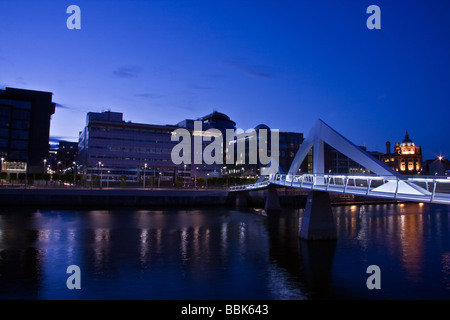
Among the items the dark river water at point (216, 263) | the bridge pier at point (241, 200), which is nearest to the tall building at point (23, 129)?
the bridge pier at point (241, 200)

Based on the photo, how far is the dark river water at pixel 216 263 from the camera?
60.1 feet

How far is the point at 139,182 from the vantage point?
358ft

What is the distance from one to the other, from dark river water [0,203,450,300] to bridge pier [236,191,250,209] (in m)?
32.4

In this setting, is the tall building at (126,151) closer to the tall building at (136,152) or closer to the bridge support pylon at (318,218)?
the tall building at (136,152)

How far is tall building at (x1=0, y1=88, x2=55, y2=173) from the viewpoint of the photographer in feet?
325

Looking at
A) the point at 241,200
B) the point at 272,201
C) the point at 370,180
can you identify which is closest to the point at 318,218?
the point at 370,180
